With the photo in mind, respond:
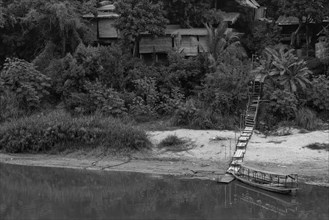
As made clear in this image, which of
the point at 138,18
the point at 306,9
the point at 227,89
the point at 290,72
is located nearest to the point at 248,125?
the point at 227,89

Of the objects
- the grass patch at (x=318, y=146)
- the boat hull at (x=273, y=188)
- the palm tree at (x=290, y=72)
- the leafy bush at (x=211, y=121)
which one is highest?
the palm tree at (x=290, y=72)

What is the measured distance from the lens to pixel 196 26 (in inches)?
1160

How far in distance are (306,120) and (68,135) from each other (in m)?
10.7

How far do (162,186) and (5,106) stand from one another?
10.7m

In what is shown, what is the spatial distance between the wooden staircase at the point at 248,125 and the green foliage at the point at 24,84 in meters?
10.4

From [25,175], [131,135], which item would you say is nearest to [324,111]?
[131,135]

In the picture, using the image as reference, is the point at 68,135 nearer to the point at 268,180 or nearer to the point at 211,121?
the point at 211,121

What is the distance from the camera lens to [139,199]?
1675 centimetres

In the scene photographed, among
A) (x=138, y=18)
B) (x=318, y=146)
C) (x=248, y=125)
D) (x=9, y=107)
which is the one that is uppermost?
(x=138, y=18)

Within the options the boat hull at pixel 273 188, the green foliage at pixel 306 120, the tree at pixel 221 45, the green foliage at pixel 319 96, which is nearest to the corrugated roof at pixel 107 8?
the tree at pixel 221 45

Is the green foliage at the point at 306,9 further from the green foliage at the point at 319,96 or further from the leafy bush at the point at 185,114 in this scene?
the leafy bush at the point at 185,114

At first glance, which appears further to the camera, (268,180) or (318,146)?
(318,146)

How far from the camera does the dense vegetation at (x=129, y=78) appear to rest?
2259 centimetres

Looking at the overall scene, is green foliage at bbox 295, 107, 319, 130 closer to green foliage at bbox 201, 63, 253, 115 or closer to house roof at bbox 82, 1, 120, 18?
green foliage at bbox 201, 63, 253, 115
